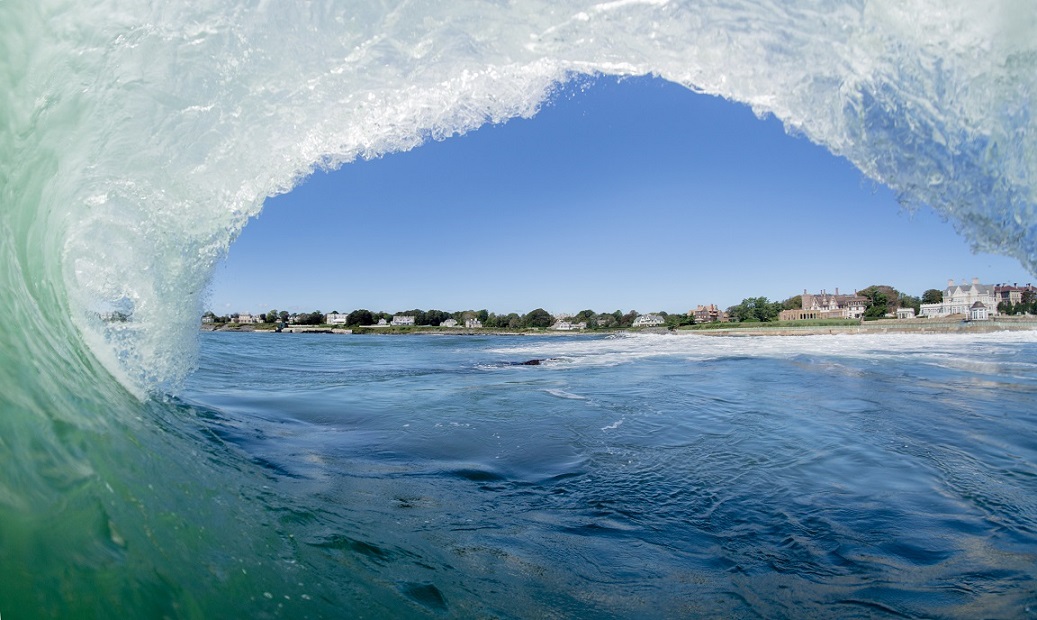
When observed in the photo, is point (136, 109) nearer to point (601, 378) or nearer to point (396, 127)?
point (396, 127)

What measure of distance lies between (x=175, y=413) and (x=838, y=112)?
652 centimetres

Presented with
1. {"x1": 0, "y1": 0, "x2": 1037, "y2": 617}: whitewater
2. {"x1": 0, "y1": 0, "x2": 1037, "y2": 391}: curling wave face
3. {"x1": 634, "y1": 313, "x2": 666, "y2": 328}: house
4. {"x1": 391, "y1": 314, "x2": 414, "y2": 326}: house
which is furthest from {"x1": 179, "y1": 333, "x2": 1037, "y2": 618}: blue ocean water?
{"x1": 634, "y1": 313, "x2": 666, "y2": 328}: house

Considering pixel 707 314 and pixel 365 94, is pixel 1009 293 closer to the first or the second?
pixel 707 314

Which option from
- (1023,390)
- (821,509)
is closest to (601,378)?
(1023,390)

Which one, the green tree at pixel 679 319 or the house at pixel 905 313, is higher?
the house at pixel 905 313

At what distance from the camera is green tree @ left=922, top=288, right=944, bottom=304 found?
87.3 meters

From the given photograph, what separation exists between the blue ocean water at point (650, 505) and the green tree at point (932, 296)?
99570 millimetres

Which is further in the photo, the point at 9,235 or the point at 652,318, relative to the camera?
the point at 652,318

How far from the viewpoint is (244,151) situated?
4457 millimetres

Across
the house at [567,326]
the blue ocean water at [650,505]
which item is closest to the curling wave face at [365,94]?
the blue ocean water at [650,505]

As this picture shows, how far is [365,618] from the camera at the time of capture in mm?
2096

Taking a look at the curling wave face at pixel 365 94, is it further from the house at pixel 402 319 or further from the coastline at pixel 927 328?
the house at pixel 402 319

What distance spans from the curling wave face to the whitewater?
0.05ft

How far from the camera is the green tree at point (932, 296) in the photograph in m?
87.3
